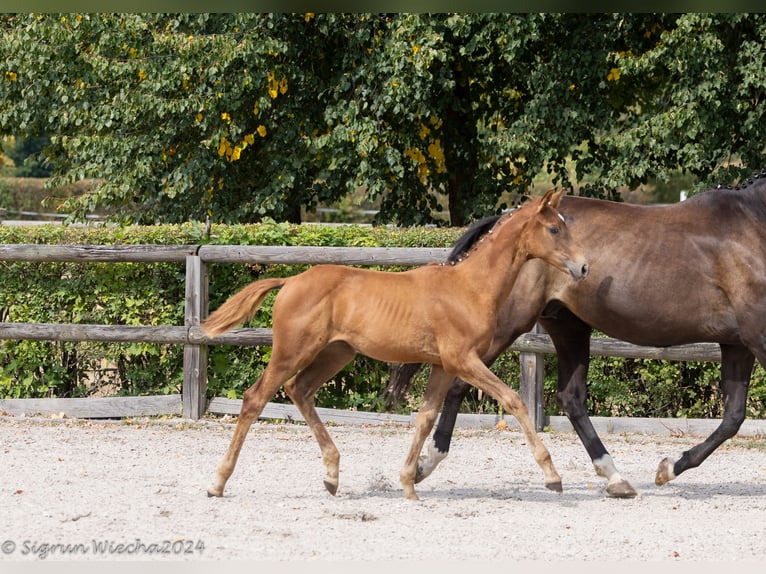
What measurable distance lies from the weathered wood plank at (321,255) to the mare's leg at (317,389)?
2.52m

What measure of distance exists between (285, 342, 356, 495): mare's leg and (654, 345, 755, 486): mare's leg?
1991 mm

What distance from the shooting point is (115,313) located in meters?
9.27

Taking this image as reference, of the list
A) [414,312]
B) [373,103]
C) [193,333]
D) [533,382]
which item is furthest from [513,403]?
[373,103]

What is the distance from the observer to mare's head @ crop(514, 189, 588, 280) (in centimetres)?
575

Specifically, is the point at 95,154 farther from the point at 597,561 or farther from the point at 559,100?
the point at 597,561

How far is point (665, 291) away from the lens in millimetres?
6371

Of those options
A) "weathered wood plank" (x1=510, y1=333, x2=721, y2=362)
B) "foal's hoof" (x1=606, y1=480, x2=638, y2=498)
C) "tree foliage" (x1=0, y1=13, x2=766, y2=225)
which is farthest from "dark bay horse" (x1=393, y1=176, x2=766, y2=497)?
"tree foliage" (x1=0, y1=13, x2=766, y2=225)

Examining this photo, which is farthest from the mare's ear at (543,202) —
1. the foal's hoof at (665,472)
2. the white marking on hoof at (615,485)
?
the foal's hoof at (665,472)

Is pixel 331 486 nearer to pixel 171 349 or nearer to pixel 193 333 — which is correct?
pixel 193 333

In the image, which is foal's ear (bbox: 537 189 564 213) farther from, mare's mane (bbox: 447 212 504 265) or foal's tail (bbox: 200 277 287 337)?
foal's tail (bbox: 200 277 287 337)

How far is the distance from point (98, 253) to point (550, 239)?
177 inches

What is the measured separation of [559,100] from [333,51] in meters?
2.72

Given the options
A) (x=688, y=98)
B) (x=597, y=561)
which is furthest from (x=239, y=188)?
(x=597, y=561)

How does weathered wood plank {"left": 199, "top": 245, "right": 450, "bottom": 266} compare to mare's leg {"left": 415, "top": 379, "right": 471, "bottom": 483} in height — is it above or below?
above
